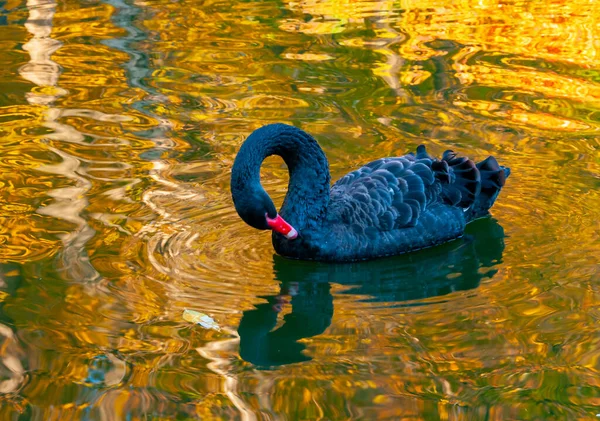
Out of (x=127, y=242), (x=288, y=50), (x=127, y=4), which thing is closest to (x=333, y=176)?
(x=127, y=242)

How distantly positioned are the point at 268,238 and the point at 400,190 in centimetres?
95

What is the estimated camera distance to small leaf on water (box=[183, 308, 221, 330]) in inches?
214

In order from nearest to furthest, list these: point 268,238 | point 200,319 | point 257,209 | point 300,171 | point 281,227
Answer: point 200,319, point 257,209, point 281,227, point 300,171, point 268,238

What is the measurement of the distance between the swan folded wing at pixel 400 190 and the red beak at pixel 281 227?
40cm

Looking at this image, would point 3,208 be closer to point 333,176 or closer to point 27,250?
point 27,250

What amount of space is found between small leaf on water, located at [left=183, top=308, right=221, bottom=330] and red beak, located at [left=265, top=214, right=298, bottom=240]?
727mm

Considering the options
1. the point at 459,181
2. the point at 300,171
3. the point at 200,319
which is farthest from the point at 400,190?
the point at 200,319

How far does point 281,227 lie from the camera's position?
600 cm

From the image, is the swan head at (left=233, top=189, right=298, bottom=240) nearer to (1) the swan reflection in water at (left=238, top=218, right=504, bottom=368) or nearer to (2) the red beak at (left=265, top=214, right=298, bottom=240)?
(2) the red beak at (left=265, top=214, right=298, bottom=240)

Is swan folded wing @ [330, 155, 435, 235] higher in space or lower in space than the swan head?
lower

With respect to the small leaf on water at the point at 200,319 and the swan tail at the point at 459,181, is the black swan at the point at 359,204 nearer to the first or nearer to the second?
the swan tail at the point at 459,181

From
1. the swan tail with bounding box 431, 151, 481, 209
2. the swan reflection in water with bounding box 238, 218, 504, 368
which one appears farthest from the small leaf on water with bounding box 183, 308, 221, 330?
the swan tail with bounding box 431, 151, 481, 209

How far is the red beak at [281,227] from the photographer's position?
5.92 meters

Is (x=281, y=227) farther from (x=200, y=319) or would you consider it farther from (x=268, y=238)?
(x=200, y=319)
